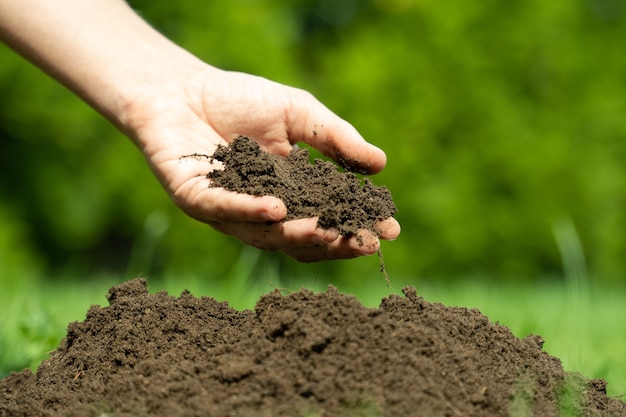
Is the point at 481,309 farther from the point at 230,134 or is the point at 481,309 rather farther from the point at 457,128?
the point at 457,128

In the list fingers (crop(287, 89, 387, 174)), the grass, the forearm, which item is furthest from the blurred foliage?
fingers (crop(287, 89, 387, 174))

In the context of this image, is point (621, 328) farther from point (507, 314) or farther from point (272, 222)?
point (272, 222)

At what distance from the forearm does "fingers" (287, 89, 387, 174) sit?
617mm

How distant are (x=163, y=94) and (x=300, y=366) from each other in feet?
5.52

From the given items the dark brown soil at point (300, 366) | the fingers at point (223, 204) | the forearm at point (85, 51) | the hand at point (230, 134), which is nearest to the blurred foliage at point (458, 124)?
the forearm at point (85, 51)

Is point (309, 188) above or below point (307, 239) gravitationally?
above

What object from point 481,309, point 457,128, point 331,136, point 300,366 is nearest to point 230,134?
point 331,136

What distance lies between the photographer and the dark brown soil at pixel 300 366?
201 centimetres

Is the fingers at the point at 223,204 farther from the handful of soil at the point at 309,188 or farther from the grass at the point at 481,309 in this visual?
the grass at the point at 481,309

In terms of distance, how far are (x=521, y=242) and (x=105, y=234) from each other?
4544mm

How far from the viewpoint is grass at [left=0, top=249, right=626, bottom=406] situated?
3.37 m

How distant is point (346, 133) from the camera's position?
120 inches

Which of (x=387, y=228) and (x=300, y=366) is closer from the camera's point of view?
(x=300, y=366)

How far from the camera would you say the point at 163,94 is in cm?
336
